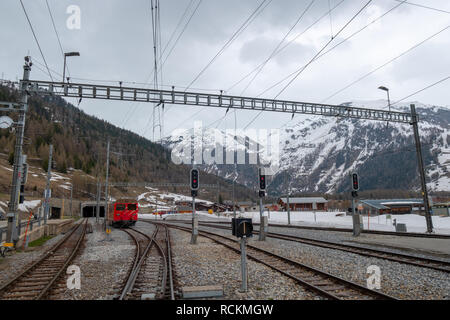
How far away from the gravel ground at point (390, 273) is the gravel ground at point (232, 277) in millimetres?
1989

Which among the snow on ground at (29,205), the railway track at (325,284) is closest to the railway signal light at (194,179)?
the railway track at (325,284)

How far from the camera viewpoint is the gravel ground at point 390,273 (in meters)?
7.56

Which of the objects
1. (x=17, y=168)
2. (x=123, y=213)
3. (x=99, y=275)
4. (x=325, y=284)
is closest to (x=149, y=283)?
(x=99, y=275)

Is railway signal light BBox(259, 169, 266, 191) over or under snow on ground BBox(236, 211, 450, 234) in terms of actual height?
over

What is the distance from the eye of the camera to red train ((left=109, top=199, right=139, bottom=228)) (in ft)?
116

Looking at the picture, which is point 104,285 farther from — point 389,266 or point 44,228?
point 44,228

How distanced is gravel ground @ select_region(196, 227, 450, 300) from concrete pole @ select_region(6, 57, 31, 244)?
13865mm

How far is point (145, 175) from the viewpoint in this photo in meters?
175


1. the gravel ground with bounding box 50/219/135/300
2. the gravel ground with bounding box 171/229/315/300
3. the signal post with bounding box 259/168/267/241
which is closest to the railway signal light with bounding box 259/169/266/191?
the signal post with bounding box 259/168/267/241

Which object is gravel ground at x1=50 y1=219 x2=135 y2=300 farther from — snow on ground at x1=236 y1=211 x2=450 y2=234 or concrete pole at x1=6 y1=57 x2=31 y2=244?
snow on ground at x1=236 y1=211 x2=450 y2=234

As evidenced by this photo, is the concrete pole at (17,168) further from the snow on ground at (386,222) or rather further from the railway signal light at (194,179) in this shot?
the snow on ground at (386,222)

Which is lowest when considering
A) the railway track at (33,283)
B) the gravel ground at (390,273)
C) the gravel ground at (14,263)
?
the gravel ground at (390,273)

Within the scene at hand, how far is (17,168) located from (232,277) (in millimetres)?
14178

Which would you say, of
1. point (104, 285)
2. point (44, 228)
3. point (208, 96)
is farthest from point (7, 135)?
point (104, 285)
